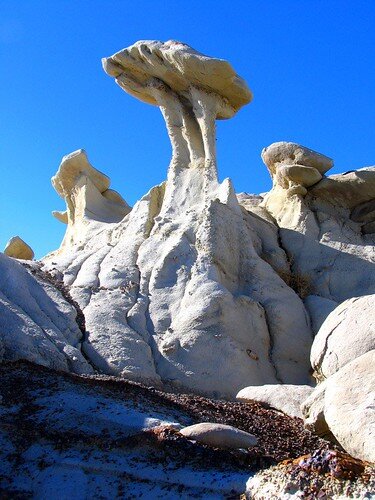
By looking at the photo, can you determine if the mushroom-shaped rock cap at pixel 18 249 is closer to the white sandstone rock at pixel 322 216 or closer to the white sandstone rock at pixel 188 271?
the white sandstone rock at pixel 188 271

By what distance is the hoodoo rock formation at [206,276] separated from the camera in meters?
9.70

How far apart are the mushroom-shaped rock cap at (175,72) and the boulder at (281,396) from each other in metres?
7.61

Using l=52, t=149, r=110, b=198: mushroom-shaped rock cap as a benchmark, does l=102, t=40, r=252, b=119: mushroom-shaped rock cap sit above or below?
above

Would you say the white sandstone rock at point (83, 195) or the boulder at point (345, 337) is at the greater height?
the white sandstone rock at point (83, 195)

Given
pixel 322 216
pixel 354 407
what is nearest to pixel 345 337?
pixel 354 407

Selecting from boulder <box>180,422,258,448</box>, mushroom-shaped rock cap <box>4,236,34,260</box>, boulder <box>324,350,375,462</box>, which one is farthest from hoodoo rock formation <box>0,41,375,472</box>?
mushroom-shaped rock cap <box>4,236,34,260</box>

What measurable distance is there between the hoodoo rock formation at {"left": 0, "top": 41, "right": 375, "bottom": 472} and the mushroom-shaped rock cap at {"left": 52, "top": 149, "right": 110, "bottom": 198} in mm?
29

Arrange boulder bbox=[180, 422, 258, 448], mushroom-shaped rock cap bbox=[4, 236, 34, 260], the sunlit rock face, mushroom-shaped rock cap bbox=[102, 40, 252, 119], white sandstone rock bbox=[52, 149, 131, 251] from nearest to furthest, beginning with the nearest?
1. boulder bbox=[180, 422, 258, 448]
2. the sunlit rock face
3. mushroom-shaped rock cap bbox=[102, 40, 252, 119]
4. white sandstone rock bbox=[52, 149, 131, 251]
5. mushroom-shaped rock cap bbox=[4, 236, 34, 260]

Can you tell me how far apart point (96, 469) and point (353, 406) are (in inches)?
86.2

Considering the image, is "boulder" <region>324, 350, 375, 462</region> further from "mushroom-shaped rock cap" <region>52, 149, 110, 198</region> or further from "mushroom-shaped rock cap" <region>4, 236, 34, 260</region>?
"mushroom-shaped rock cap" <region>4, 236, 34, 260</region>

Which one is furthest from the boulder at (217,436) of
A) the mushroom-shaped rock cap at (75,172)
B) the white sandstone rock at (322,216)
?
the mushroom-shaped rock cap at (75,172)

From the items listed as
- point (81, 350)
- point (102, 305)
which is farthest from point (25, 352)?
point (102, 305)

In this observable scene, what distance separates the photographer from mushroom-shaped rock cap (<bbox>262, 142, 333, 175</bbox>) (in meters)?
16.1

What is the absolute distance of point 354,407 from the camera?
22.1ft
